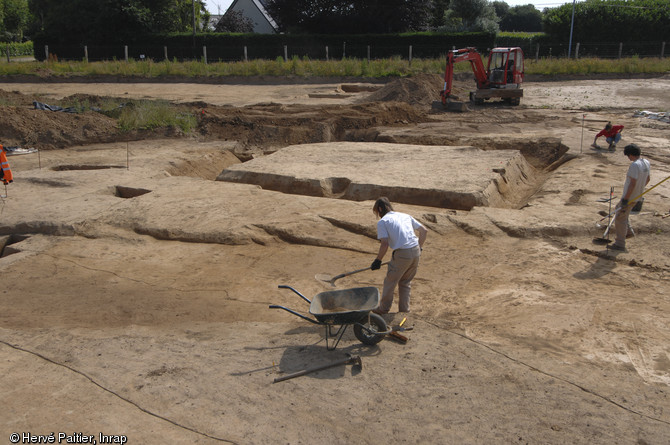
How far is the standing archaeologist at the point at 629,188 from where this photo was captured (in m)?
7.72

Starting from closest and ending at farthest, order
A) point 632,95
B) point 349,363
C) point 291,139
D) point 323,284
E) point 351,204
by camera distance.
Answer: point 349,363 < point 323,284 < point 351,204 < point 291,139 < point 632,95

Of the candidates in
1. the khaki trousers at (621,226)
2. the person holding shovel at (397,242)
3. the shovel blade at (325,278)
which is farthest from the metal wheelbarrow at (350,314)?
the khaki trousers at (621,226)

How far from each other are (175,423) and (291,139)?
13.2 meters

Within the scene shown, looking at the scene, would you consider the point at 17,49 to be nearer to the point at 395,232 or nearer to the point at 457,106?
the point at 457,106

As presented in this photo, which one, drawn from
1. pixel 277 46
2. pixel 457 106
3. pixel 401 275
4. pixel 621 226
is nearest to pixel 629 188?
pixel 621 226

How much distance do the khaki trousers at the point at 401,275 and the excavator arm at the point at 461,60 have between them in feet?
54.6

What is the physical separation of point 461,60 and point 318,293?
1780cm

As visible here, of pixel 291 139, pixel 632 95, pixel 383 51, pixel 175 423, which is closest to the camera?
pixel 175 423

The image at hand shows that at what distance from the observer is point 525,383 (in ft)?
15.6

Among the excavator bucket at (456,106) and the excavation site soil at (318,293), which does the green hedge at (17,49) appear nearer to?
the excavation site soil at (318,293)

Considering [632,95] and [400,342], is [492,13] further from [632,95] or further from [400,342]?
[400,342]

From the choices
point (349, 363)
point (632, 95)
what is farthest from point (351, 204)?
point (632, 95)

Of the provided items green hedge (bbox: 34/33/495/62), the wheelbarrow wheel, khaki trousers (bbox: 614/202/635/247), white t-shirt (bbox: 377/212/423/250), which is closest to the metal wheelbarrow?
the wheelbarrow wheel

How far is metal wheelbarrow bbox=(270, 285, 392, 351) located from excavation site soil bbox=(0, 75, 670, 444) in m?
0.11
